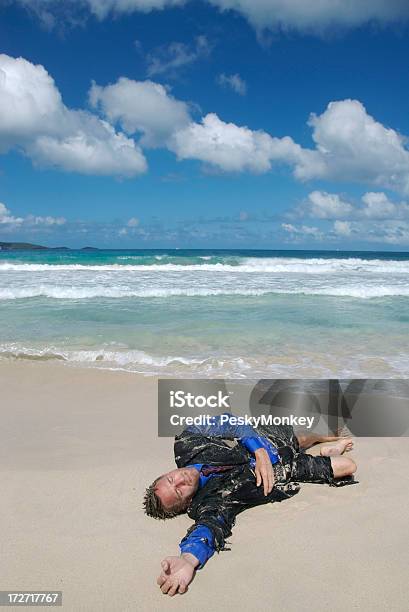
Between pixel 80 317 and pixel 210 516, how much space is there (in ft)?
26.7

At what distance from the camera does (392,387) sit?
5.68 m

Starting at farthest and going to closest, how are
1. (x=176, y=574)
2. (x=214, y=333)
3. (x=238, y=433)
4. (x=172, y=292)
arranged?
(x=172, y=292), (x=214, y=333), (x=238, y=433), (x=176, y=574)

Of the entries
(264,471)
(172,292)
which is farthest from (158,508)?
(172,292)

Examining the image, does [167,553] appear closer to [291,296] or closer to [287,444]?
[287,444]

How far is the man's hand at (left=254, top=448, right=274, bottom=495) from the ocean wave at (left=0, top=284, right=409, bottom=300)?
11905 mm

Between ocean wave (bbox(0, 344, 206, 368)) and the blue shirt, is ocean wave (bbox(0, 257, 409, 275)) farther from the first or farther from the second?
the blue shirt

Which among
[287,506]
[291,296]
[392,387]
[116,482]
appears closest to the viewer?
[287,506]

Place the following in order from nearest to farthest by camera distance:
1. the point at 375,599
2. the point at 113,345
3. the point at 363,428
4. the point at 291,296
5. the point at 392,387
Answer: the point at 375,599 → the point at 363,428 → the point at 392,387 → the point at 113,345 → the point at 291,296

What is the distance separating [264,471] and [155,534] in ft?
2.73

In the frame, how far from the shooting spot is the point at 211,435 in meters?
3.55

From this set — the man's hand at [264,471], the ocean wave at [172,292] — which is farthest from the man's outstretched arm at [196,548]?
the ocean wave at [172,292]

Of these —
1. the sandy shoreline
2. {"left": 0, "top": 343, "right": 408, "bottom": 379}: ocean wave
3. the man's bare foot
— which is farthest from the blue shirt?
{"left": 0, "top": 343, "right": 408, "bottom": 379}: ocean wave

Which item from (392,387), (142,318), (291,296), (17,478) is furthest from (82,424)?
(291,296)

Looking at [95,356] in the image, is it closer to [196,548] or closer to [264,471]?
[264,471]
